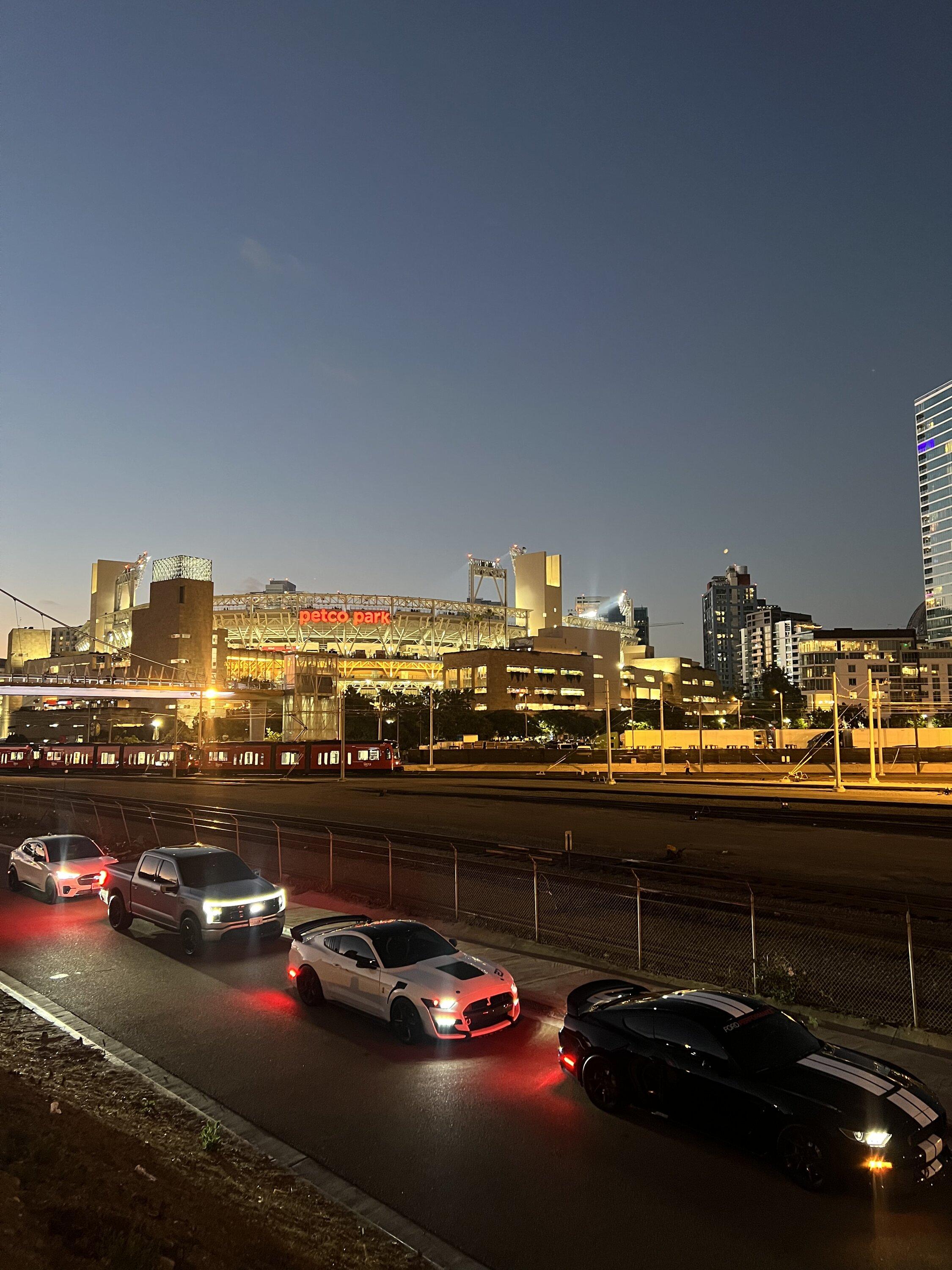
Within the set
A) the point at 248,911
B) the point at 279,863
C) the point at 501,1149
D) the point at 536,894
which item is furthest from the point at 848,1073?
the point at 279,863

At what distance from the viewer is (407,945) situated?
12.9 m

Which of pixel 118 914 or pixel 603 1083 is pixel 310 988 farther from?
pixel 118 914

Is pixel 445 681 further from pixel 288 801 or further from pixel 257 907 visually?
pixel 257 907

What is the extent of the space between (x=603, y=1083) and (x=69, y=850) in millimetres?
17305

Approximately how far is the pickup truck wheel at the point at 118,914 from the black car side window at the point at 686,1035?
1316cm

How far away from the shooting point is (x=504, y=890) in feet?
67.5

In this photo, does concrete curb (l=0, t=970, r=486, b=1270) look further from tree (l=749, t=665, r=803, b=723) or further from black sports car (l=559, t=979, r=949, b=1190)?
tree (l=749, t=665, r=803, b=723)

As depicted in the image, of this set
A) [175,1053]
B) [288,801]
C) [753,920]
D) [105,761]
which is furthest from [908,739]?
[175,1053]

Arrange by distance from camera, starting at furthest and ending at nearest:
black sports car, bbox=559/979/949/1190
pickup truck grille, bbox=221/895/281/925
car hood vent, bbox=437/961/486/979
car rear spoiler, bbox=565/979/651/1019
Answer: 1. pickup truck grille, bbox=221/895/281/925
2. car hood vent, bbox=437/961/486/979
3. car rear spoiler, bbox=565/979/651/1019
4. black sports car, bbox=559/979/949/1190

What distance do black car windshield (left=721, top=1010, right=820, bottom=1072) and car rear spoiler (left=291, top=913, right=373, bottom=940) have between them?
6.86 metres

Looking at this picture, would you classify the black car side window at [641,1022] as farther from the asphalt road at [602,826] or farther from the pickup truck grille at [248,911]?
the asphalt road at [602,826]

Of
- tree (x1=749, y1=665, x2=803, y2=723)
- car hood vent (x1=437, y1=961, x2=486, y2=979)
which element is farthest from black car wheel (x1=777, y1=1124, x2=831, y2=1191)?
tree (x1=749, y1=665, x2=803, y2=723)

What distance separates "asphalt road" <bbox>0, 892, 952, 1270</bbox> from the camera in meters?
7.36

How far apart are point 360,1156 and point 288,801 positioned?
138 feet
